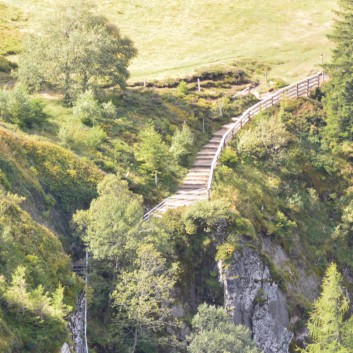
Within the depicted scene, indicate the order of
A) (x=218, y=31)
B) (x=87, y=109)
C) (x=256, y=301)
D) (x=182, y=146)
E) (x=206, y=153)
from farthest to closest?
(x=218, y=31)
(x=206, y=153)
(x=87, y=109)
(x=182, y=146)
(x=256, y=301)

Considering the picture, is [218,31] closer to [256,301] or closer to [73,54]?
[73,54]

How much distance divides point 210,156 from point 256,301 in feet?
48.3

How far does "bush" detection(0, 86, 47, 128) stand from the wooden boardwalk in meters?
11.6

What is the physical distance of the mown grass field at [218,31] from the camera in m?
73.9

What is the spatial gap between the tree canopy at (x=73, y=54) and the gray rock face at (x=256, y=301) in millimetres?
21100

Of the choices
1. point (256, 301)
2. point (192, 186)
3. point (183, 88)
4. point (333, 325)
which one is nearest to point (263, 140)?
point (192, 186)

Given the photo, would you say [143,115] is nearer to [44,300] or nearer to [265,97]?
[265,97]

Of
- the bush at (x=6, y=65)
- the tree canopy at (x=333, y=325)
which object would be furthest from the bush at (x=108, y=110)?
the tree canopy at (x=333, y=325)

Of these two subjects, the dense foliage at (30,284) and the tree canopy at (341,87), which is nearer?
the dense foliage at (30,284)

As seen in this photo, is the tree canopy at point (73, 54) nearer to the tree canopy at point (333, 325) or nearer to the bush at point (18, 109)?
the bush at point (18, 109)

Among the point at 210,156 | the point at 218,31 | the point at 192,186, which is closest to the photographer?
the point at 192,186

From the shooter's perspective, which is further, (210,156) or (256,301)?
(210,156)

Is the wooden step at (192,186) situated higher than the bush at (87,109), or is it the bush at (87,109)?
the bush at (87,109)

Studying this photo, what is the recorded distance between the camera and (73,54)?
179 feet
